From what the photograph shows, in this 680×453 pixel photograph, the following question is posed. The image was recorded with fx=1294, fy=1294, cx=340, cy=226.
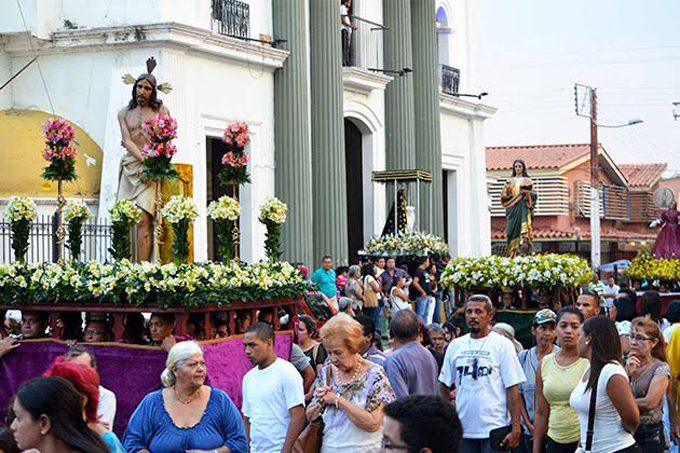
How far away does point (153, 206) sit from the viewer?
1520cm

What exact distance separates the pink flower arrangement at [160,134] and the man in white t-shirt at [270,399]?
5.03m

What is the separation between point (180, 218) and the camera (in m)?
13.0

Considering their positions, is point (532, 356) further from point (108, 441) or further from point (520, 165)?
point (520, 165)

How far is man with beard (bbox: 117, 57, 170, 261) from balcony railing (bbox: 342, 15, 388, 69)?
16.5m

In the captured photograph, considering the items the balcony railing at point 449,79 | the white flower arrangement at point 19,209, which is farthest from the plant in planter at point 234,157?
the balcony railing at point 449,79

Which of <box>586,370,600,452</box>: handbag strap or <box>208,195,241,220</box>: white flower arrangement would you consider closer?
<box>586,370,600,452</box>: handbag strap

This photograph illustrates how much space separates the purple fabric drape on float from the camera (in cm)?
1188

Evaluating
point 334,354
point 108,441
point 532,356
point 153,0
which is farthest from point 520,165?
point 108,441

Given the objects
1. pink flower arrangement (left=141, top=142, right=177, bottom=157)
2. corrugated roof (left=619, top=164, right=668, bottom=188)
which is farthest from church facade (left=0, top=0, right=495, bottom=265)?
corrugated roof (left=619, top=164, right=668, bottom=188)

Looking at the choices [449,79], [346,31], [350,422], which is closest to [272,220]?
Answer: [350,422]

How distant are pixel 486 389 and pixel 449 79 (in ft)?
93.2

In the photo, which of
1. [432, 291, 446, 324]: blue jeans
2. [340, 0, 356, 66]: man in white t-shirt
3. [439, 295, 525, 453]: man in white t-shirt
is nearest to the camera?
[439, 295, 525, 453]: man in white t-shirt

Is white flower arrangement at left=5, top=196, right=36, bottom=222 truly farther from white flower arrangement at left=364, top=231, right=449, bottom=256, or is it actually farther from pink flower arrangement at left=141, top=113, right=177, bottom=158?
white flower arrangement at left=364, top=231, right=449, bottom=256

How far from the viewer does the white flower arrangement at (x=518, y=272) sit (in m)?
17.3
